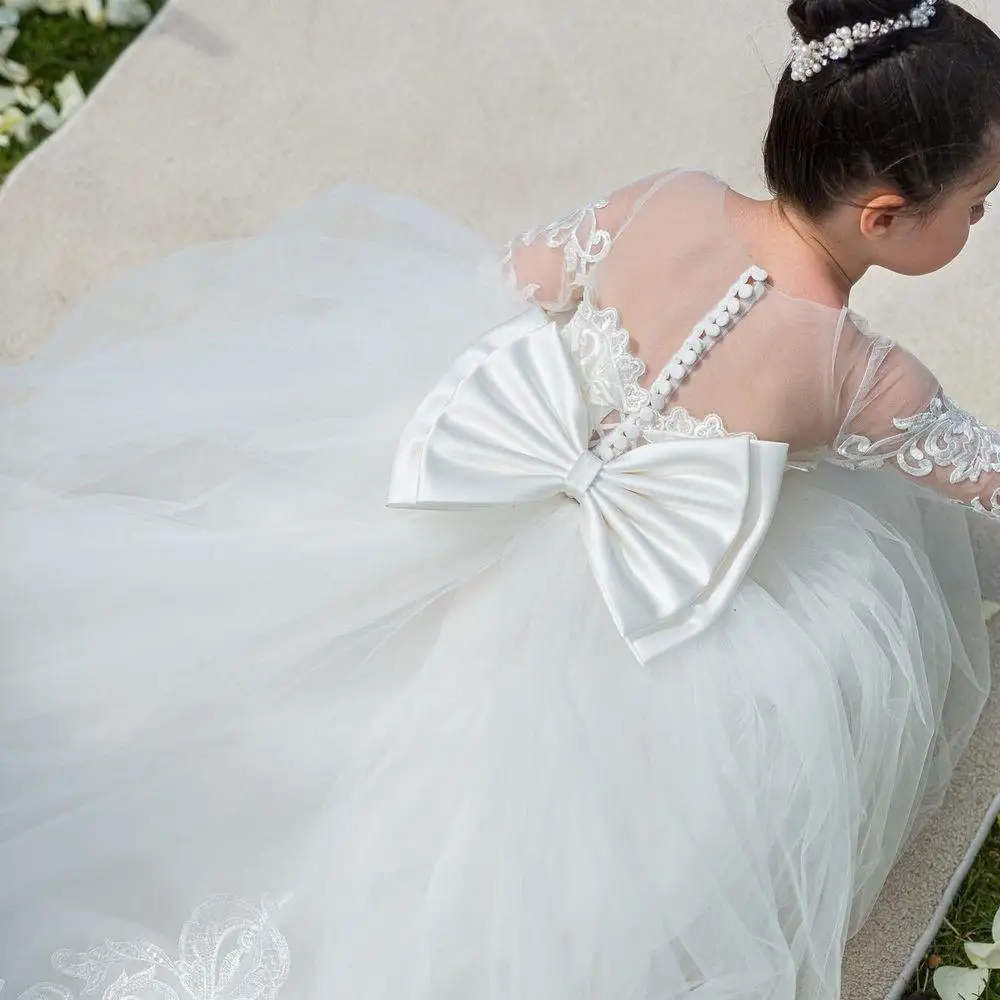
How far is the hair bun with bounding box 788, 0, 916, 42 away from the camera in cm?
101

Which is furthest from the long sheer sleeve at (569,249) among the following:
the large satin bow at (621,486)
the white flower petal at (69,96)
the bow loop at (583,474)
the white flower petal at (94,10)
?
the white flower petal at (94,10)

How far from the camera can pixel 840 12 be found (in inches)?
39.9

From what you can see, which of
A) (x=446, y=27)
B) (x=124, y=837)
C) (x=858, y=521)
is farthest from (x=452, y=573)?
(x=446, y=27)

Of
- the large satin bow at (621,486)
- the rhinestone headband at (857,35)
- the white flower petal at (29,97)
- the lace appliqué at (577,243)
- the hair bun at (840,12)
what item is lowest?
the large satin bow at (621,486)

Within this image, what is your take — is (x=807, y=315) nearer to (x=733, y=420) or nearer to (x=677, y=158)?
(x=733, y=420)

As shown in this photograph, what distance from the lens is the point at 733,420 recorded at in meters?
1.16

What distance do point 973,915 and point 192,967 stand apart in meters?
1.03

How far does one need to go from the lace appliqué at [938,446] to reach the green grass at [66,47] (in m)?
1.58

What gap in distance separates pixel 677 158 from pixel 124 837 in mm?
1424

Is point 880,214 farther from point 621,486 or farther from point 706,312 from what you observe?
point 621,486

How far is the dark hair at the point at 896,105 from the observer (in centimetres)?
101

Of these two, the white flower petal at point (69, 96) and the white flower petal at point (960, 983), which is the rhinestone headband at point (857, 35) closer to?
the white flower petal at point (960, 983)

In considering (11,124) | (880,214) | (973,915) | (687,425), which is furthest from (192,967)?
(11,124)

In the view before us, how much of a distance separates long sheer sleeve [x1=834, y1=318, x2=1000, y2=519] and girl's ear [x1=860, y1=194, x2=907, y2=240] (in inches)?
3.6
